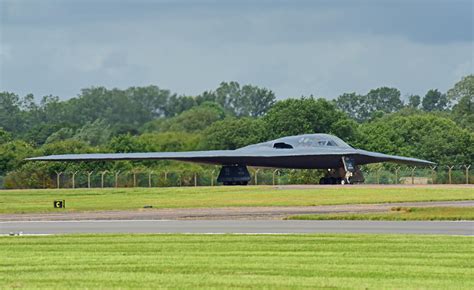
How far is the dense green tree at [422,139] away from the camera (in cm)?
7694

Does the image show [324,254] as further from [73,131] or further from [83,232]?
[73,131]

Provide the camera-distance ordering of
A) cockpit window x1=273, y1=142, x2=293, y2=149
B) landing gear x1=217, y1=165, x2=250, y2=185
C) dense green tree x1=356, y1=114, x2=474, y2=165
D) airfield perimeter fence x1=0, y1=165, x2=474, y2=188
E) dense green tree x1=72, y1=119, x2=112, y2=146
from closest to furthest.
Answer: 1. airfield perimeter fence x1=0, y1=165, x2=474, y2=188
2. landing gear x1=217, y1=165, x2=250, y2=185
3. cockpit window x1=273, y1=142, x2=293, y2=149
4. dense green tree x1=356, y1=114, x2=474, y2=165
5. dense green tree x1=72, y1=119, x2=112, y2=146

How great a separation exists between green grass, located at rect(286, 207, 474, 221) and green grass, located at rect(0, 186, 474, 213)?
6.36 meters

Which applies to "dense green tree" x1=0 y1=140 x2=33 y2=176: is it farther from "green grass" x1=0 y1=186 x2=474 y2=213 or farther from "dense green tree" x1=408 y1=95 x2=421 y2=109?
"dense green tree" x1=408 y1=95 x2=421 y2=109

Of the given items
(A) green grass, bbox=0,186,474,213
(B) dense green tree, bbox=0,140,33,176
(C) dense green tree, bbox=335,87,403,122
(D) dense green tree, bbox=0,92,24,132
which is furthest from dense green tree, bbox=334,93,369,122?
(A) green grass, bbox=0,186,474,213

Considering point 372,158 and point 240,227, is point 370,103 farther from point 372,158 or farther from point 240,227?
point 240,227

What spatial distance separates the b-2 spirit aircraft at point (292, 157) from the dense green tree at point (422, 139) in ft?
59.4

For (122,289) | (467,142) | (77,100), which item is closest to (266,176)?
(467,142)

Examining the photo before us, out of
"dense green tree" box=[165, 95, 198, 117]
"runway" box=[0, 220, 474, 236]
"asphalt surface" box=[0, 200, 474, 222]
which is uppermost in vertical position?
"dense green tree" box=[165, 95, 198, 117]

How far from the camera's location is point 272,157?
189ft

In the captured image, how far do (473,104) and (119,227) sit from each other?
9619 centimetres

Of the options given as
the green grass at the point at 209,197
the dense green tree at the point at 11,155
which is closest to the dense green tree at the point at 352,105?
the dense green tree at the point at 11,155

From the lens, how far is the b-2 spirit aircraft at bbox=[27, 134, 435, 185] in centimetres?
5612

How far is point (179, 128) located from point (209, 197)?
6813cm
